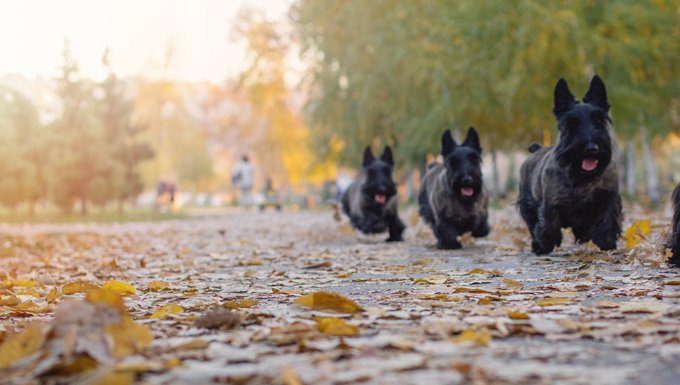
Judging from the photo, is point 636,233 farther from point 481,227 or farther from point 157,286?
point 157,286

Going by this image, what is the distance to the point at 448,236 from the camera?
34.6ft

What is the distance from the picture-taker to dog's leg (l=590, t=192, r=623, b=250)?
8250 mm

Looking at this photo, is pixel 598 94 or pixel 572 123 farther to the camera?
pixel 598 94

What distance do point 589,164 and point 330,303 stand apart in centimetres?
389

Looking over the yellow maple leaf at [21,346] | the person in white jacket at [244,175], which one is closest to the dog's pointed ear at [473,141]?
the yellow maple leaf at [21,346]

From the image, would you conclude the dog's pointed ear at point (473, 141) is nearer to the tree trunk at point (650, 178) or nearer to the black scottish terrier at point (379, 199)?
the black scottish terrier at point (379, 199)

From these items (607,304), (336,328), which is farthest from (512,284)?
(336,328)

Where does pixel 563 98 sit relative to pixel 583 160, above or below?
above

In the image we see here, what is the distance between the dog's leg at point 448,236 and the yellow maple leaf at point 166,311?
19.0ft

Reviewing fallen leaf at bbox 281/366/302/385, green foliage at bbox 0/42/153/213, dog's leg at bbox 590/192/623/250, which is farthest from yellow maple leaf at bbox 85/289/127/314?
green foliage at bbox 0/42/153/213

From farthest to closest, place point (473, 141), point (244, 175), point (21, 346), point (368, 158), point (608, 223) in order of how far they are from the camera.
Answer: point (244, 175), point (368, 158), point (473, 141), point (608, 223), point (21, 346)

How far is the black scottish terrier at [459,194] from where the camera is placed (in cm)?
1002

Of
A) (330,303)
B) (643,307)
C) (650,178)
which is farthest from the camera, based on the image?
(650,178)

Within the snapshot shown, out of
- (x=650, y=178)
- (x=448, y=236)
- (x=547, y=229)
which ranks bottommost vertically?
(x=448, y=236)
